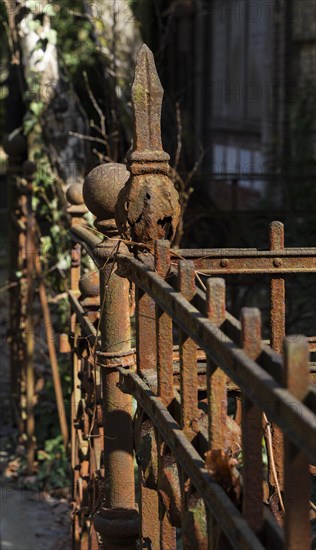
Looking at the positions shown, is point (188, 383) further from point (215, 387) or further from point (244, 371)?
point (244, 371)

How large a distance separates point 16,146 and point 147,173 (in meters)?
4.39

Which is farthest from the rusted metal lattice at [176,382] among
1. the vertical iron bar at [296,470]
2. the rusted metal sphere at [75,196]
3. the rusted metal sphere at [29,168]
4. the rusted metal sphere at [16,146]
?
the rusted metal sphere at [16,146]

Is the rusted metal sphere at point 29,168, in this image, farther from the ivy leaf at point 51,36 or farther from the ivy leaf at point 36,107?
the ivy leaf at point 51,36

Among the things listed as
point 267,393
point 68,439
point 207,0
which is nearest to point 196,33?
point 207,0

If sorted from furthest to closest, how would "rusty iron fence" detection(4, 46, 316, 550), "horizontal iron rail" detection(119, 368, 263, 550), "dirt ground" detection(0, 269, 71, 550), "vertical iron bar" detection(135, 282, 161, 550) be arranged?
"dirt ground" detection(0, 269, 71, 550) → "vertical iron bar" detection(135, 282, 161, 550) → "horizontal iron rail" detection(119, 368, 263, 550) → "rusty iron fence" detection(4, 46, 316, 550)

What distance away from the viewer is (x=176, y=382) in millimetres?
2809

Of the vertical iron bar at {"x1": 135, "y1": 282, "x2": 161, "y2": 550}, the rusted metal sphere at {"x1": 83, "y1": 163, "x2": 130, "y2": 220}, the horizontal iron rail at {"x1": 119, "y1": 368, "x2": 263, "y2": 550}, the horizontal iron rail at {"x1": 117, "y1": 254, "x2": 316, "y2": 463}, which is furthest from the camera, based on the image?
the rusted metal sphere at {"x1": 83, "y1": 163, "x2": 130, "y2": 220}

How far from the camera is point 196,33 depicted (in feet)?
53.7

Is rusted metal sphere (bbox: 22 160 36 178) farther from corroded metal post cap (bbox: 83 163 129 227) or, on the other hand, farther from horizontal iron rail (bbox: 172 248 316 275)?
horizontal iron rail (bbox: 172 248 316 275)

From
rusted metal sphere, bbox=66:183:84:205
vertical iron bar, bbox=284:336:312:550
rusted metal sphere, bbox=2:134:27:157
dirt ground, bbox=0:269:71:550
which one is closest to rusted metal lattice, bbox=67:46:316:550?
vertical iron bar, bbox=284:336:312:550

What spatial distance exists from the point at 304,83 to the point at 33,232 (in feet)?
21.1

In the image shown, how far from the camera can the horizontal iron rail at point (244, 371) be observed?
123cm

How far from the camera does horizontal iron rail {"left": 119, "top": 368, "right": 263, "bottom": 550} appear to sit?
4.83 feet

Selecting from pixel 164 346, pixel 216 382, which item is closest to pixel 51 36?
pixel 164 346
